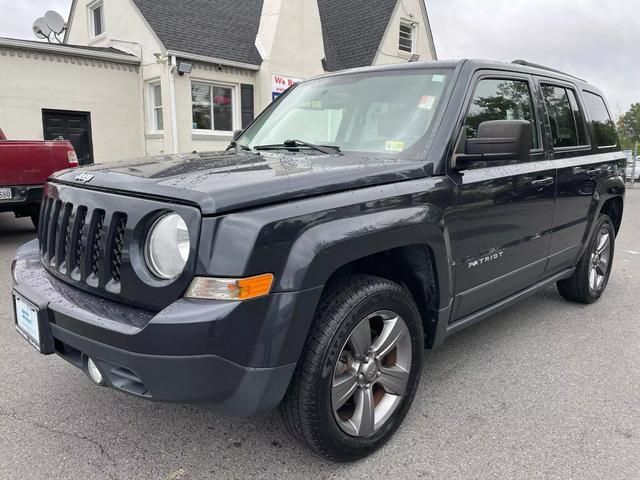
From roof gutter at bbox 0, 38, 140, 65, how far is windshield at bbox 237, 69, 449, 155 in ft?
34.5

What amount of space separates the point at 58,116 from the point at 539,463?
1325 cm

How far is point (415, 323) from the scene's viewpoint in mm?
2564

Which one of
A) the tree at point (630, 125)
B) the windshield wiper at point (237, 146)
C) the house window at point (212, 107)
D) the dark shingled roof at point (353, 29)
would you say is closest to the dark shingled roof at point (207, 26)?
the house window at point (212, 107)

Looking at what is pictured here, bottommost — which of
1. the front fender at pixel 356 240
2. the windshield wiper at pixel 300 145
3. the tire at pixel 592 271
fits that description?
the tire at pixel 592 271

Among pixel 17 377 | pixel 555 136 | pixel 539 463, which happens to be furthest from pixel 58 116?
pixel 539 463

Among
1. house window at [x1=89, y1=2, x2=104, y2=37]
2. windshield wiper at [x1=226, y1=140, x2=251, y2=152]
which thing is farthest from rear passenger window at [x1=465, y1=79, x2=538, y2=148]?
house window at [x1=89, y1=2, x2=104, y2=37]

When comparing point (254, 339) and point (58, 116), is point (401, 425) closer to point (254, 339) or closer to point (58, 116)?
point (254, 339)

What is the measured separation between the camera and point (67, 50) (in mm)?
12422

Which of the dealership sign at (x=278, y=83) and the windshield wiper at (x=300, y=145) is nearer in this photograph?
the windshield wiper at (x=300, y=145)

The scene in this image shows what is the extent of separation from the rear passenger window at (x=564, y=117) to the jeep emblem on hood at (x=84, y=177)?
2.95 meters

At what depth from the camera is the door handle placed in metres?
3.36

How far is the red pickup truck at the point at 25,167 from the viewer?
6637 millimetres

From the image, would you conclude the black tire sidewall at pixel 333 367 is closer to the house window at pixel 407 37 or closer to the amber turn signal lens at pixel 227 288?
the amber turn signal lens at pixel 227 288

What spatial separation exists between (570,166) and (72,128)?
12261 millimetres
